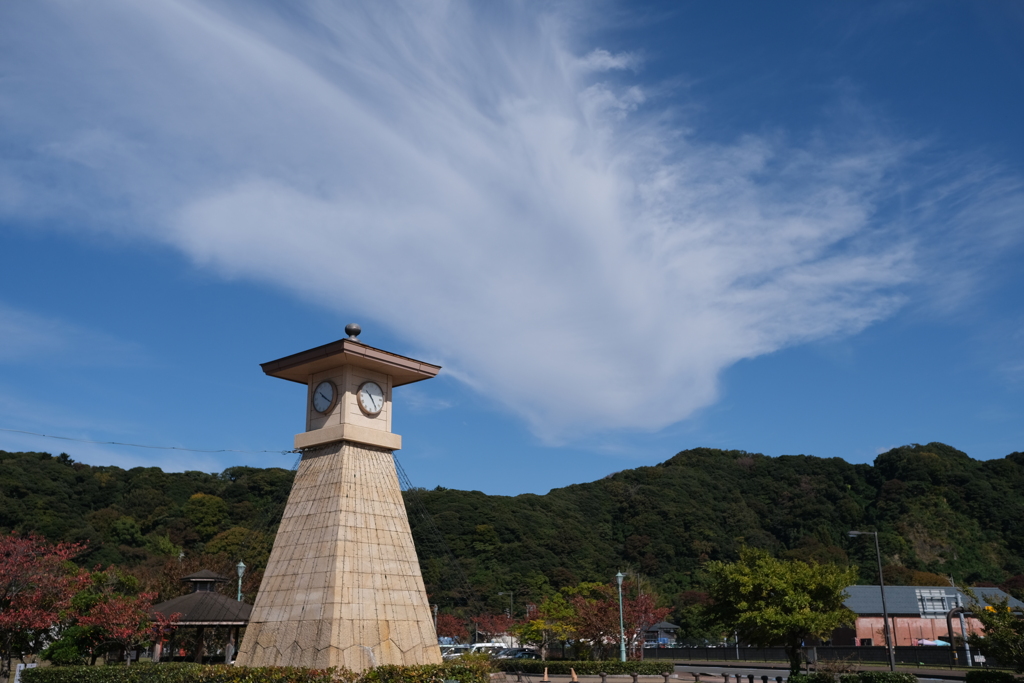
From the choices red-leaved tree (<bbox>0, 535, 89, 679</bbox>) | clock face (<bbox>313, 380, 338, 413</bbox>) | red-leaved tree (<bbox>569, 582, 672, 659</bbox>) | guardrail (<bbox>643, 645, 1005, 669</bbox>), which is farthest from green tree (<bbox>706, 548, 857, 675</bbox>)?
red-leaved tree (<bbox>0, 535, 89, 679</bbox>)

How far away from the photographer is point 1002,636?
790 inches

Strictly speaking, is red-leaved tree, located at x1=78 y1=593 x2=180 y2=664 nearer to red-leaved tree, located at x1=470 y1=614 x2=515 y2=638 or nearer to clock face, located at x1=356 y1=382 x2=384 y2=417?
clock face, located at x1=356 y1=382 x2=384 y2=417

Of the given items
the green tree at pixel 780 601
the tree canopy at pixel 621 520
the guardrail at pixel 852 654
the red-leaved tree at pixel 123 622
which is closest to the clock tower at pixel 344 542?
the red-leaved tree at pixel 123 622

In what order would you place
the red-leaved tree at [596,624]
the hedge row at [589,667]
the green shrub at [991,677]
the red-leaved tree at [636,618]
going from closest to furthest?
the green shrub at [991,677], the hedge row at [589,667], the red-leaved tree at [596,624], the red-leaved tree at [636,618]

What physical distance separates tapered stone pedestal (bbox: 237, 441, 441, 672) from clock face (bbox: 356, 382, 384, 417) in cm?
102

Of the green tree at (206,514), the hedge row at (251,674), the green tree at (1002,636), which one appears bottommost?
the hedge row at (251,674)

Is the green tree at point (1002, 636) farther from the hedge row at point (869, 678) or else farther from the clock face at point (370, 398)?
the clock face at point (370, 398)

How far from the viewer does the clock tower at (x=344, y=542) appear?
58.8 feet

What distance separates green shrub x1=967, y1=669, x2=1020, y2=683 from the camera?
70.5 ft

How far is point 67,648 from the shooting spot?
2723 cm

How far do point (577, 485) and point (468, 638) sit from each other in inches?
2066

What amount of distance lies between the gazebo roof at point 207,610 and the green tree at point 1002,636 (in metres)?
21.8

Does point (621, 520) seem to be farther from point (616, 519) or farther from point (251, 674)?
point (251, 674)

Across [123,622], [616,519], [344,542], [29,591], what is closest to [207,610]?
[123,622]
